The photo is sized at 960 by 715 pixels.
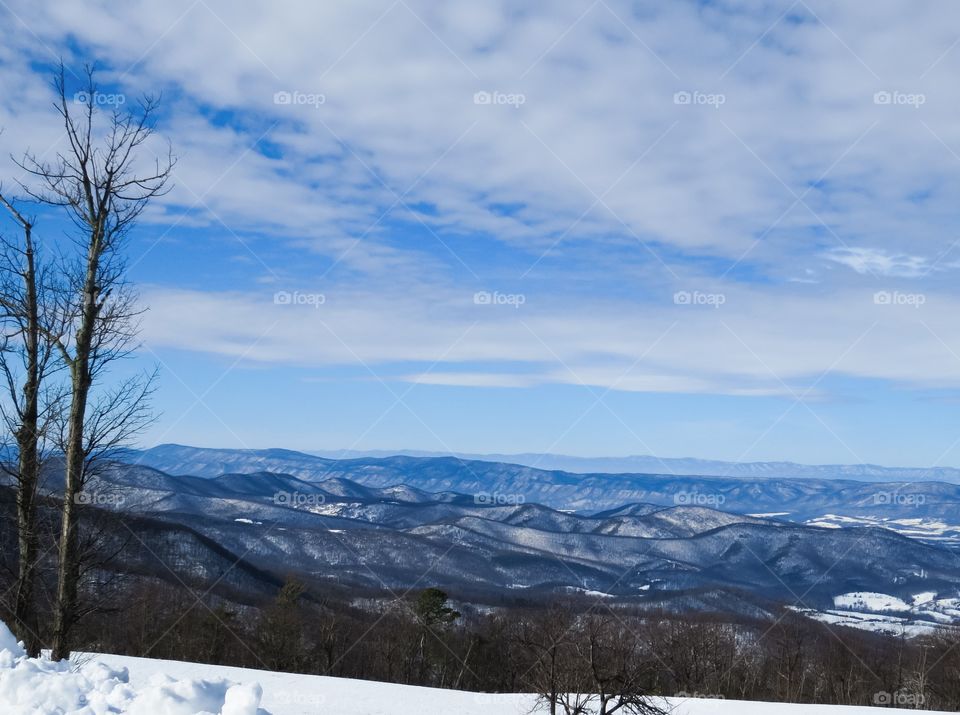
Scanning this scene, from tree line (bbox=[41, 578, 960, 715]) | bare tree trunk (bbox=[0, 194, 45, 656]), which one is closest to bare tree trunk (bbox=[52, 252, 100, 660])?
bare tree trunk (bbox=[0, 194, 45, 656])

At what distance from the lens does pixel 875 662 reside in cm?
12294

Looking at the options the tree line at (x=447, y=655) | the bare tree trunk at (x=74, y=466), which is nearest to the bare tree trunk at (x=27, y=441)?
the bare tree trunk at (x=74, y=466)

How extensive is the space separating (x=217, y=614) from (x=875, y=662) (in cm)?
10236

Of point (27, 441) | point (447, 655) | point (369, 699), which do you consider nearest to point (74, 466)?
point (27, 441)

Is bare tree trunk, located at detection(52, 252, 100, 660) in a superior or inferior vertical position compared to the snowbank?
superior

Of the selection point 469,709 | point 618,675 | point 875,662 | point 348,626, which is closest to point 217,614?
point 348,626

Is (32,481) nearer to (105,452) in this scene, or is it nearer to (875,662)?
(105,452)

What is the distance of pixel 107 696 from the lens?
9.90m

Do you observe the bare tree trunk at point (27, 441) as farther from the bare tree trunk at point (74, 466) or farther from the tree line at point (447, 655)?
the tree line at point (447, 655)

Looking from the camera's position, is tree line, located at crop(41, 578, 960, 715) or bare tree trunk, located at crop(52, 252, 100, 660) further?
tree line, located at crop(41, 578, 960, 715)

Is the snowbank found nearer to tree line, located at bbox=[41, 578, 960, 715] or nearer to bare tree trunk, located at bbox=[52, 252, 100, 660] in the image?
bare tree trunk, located at bbox=[52, 252, 100, 660]

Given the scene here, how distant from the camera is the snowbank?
9.59m

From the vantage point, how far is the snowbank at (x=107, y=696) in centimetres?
959

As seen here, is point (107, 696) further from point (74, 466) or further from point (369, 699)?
point (369, 699)
